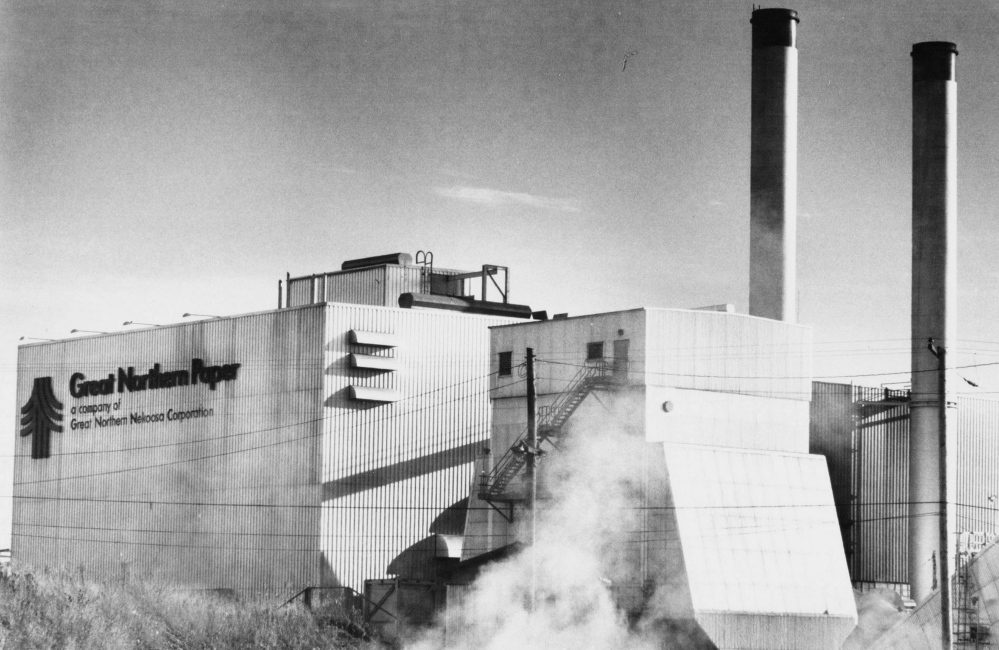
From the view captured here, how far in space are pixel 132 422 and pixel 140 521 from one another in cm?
454

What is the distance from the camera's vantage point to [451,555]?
60.9 metres

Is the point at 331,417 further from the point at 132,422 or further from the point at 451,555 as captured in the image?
the point at 132,422

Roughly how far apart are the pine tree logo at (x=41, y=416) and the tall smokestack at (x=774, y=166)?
3397 centimetres

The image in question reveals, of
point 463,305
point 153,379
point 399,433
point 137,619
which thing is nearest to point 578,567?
point 399,433

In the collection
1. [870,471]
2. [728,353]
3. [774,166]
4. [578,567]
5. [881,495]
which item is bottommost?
[578,567]

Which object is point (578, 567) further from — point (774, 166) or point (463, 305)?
point (774, 166)

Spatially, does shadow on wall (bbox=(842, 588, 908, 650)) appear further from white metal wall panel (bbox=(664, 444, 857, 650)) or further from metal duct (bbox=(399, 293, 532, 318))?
metal duct (bbox=(399, 293, 532, 318))

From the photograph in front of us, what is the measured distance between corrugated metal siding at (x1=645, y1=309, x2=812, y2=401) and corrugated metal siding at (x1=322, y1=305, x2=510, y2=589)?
10480 mm

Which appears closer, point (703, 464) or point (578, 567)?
point (578, 567)

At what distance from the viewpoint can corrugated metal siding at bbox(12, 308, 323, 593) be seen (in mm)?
60062

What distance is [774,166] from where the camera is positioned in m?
66.9

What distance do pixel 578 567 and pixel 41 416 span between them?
109 ft

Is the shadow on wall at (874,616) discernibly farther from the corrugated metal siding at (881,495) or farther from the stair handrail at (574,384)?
the stair handrail at (574,384)

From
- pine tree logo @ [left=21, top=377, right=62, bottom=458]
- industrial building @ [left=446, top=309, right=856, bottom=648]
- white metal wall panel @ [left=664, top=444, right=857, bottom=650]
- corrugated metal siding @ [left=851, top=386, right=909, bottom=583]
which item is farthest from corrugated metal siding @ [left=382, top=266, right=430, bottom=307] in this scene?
corrugated metal siding @ [left=851, top=386, right=909, bottom=583]
